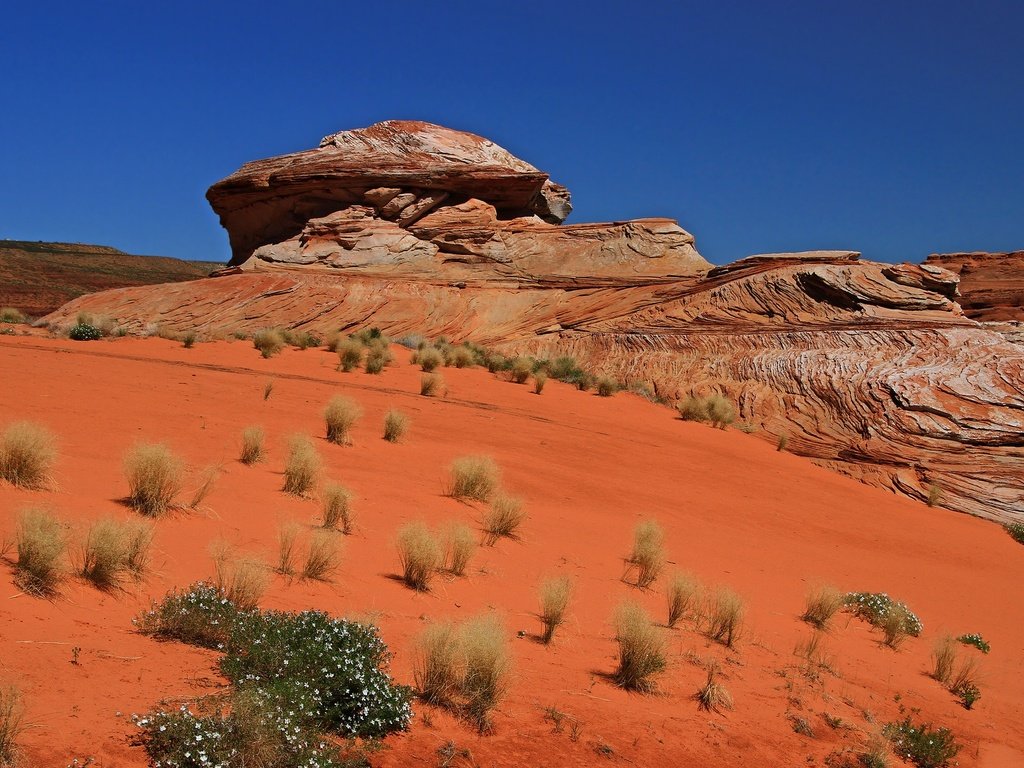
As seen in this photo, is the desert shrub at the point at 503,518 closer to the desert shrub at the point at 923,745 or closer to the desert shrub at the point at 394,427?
the desert shrub at the point at 394,427

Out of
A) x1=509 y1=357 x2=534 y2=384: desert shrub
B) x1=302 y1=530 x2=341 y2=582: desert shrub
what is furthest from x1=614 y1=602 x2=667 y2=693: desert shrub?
x1=509 y1=357 x2=534 y2=384: desert shrub

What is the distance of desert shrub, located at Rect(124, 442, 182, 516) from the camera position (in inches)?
311

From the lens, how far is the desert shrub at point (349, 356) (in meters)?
19.4

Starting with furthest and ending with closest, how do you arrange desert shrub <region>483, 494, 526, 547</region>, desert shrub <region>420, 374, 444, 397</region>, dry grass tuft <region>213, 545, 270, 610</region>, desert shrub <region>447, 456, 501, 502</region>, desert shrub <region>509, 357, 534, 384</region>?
desert shrub <region>509, 357, 534, 384</region> < desert shrub <region>420, 374, 444, 397</region> < desert shrub <region>447, 456, 501, 502</region> < desert shrub <region>483, 494, 526, 547</region> < dry grass tuft <region>213, 545, 270, 610</region>

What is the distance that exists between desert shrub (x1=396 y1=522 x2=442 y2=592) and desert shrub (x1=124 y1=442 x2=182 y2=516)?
2.14 meters

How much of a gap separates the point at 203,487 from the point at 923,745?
21.3ft

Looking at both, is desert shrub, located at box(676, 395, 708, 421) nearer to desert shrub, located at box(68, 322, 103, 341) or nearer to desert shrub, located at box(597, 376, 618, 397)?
desert shrub, located at box(597, 376, 618, 397)

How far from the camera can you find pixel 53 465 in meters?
8.30

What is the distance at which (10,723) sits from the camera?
3.88 metres

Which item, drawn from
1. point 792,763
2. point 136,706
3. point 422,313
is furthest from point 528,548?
point 422,313

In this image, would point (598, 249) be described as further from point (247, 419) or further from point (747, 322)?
point (247, 419)

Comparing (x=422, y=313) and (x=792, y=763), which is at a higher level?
(x=422, y=313)

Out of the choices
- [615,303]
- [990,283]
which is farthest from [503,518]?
[990,283]

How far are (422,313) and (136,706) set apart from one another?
2133 cm
